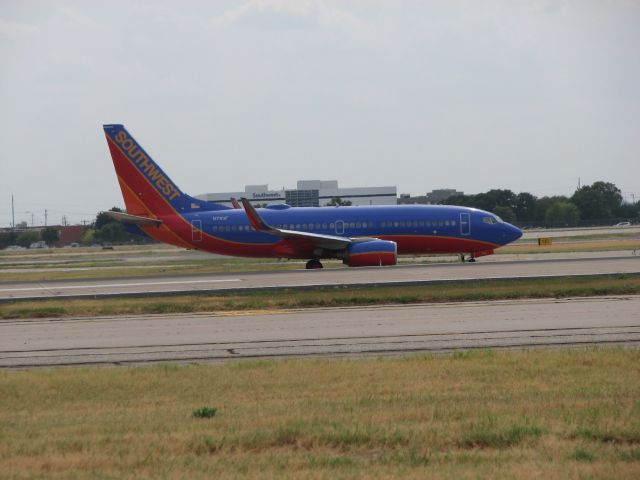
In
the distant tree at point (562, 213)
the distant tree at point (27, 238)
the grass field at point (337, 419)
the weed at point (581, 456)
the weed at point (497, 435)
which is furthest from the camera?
the distant tree at point (27, 238)

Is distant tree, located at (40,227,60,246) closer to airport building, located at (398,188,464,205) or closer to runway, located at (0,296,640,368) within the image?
airport building, located at (398,188,464,205)

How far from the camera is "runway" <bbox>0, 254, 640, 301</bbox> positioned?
30859 mm

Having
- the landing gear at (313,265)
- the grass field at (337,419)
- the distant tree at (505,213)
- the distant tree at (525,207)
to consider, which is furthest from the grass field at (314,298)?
the distant tree at (525,207)

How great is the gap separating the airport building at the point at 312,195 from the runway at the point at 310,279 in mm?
116398

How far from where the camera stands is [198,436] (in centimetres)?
1002

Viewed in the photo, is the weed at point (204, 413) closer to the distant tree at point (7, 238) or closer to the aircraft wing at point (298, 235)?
the aircraft wing at point (298, 235)

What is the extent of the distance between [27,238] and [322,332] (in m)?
174

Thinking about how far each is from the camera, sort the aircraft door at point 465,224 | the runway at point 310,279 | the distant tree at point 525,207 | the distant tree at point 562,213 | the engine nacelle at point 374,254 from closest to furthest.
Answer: the runway at point 310,279
the engine nacelle at point 374,254
the aircraft door at point 465,224
the distant tree at point 562,213
the distant tree at point 525,207

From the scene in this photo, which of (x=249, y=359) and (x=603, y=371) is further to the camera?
(x=249, y=359)

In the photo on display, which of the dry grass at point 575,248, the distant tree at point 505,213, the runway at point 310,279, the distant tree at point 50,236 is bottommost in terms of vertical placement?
the runway at point 310,279

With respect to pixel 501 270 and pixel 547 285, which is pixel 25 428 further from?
pixel 501 270

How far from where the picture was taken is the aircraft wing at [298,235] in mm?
42625

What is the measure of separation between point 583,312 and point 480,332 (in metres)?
3.97

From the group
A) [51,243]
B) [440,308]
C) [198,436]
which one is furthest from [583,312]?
[51,243]
